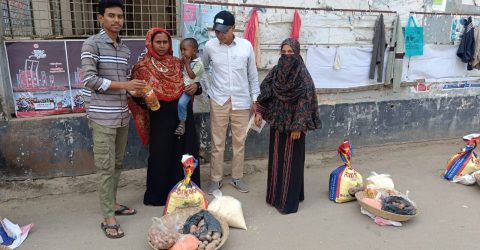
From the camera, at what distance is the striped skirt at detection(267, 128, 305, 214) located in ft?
11.7

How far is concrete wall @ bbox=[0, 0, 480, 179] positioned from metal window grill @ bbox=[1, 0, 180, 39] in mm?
597

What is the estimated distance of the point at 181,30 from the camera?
4332 mm

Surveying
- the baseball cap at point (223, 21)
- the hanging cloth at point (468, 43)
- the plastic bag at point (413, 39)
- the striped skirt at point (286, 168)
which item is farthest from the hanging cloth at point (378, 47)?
the baseball cap at point (223, 21)

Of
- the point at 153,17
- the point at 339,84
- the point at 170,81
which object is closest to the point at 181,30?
the point at 153,17

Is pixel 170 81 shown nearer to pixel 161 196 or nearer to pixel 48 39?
pixel 161 196

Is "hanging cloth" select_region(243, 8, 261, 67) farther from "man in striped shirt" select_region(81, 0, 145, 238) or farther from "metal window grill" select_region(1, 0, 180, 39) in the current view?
"man in striped shirt" select_region(81, 0, 145, 238)

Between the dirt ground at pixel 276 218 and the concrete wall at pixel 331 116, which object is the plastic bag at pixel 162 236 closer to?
the dirt ground at pixel 276 218

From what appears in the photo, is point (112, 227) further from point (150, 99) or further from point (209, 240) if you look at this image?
point (150, 99)

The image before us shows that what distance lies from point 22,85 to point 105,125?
156 cm

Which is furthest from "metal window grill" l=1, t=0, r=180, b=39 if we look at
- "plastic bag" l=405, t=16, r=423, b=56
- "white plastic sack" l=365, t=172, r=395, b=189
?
"plastic bag" l=405, t=16, r=423, b=56

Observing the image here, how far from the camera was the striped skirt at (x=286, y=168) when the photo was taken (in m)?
3.57

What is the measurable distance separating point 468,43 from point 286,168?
4016 millimetres

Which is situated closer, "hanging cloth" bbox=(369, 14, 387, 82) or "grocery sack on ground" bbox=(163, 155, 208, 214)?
"grocery sack on ground" bbox=(163, 155, 208, 214)

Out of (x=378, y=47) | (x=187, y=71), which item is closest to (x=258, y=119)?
(x=187, y=71)
